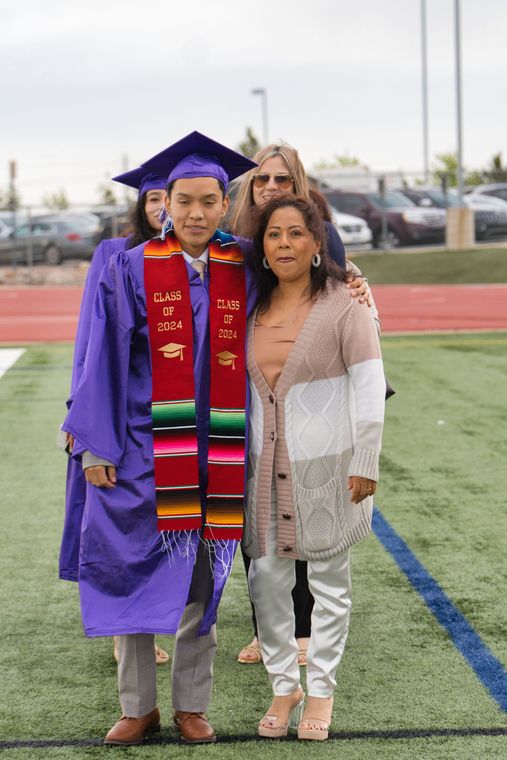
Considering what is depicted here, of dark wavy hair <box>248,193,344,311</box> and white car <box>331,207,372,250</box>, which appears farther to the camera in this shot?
white car <box>331,207,372,250</box>

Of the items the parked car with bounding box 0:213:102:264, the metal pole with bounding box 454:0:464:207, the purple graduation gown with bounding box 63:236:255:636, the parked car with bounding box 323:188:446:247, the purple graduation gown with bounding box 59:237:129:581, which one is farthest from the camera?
the metal pole with bounding box 454:0:464:207

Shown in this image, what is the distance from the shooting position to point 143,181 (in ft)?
13.3

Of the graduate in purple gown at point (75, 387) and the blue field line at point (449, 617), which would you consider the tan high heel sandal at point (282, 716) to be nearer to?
the blue field line at point (449, 617)

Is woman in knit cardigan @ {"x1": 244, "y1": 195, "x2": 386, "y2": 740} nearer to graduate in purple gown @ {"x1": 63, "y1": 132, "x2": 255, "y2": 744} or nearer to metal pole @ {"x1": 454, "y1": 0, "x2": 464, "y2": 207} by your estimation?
graduate in purple gown @ {"x1": 63, "y1": 132, "x2": 255, "y2": 744}

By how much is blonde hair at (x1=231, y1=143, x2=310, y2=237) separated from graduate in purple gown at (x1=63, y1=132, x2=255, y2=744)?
45cm

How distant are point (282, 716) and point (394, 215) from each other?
82.0 feet

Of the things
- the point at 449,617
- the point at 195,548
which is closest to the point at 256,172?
the point at 195,548

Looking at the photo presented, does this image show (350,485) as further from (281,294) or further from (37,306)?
(37,306)

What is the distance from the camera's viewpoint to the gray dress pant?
3.45 metres

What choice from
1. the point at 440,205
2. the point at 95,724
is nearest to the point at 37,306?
the point at 440,205

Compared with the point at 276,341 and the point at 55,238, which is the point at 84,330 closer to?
the point at 276,341

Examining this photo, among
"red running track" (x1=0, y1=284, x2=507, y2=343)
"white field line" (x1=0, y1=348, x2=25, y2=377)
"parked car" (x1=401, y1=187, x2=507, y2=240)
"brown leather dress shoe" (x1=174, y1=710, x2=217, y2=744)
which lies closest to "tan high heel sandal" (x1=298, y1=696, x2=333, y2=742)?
"brown leather dress shoe" (x1=174, y1=710, x2=217, y2=744)

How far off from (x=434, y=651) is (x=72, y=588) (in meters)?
1.64

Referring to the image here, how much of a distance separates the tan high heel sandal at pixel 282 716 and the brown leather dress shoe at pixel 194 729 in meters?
0.16
